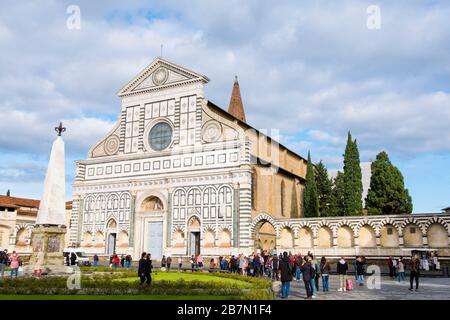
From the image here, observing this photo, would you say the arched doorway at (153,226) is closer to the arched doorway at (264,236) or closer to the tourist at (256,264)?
the arched doorway at (264,236)

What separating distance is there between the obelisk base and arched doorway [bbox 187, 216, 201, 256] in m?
14.5

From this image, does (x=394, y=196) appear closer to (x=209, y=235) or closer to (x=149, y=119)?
(x=209, y=235)

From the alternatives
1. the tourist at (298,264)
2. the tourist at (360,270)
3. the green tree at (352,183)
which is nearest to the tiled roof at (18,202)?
the green tree at (352,183)

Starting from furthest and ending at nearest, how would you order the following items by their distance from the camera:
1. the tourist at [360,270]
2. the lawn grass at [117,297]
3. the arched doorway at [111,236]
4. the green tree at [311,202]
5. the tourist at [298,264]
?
the green tree at [311,202] → the arched doorway at [111,236] → the tourist at [298,264] → the tourist at [360,270] → the lawn grass at [117,297]

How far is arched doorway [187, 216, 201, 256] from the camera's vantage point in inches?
1374

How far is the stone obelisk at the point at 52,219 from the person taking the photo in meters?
20.7

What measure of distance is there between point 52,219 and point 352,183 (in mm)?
26227

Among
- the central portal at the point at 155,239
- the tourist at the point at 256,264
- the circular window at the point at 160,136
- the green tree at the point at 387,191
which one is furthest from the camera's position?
the green tree at the point at 387,191

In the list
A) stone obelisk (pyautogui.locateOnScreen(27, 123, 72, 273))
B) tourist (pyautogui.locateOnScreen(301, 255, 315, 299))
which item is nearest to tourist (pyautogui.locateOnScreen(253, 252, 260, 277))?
tourist (pyautogui.locateOnScreen(301, 255, 315, 299))

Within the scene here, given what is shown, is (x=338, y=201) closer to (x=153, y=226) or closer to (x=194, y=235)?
(x=194, y=235)

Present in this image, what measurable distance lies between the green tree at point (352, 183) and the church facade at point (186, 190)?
5.17 m

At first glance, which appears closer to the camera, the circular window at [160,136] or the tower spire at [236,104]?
the circular window at [160,136]

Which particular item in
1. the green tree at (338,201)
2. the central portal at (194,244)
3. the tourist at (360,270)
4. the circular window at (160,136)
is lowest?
the tourist at (360,270)

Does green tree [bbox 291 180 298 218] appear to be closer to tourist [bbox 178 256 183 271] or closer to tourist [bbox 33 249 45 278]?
tourist [bbox 178 256 183 271]
